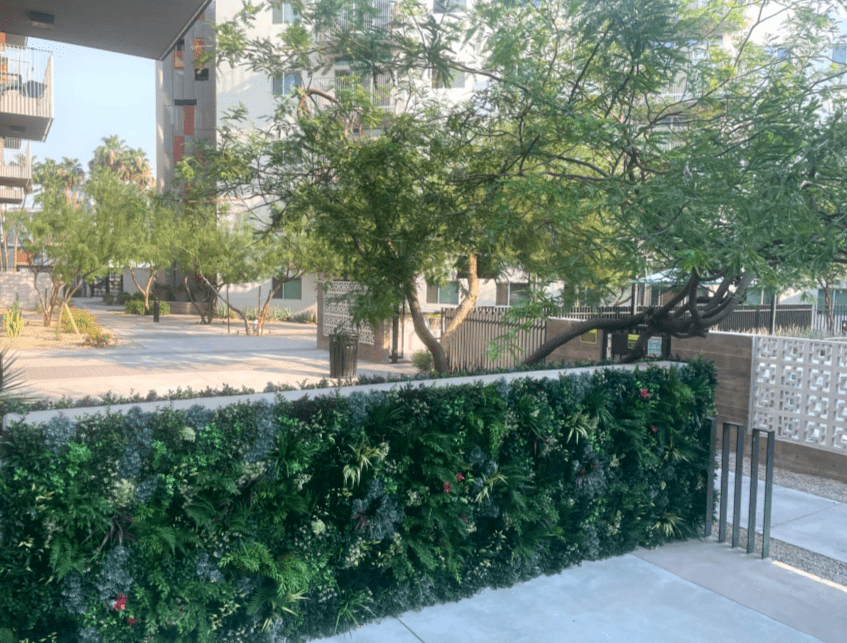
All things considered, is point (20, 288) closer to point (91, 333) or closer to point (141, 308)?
point (141, 308)

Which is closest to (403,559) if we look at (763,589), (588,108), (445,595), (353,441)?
(445,595)

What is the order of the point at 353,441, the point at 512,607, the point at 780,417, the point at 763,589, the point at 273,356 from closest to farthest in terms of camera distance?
the point at 353,441
the point at 512,607
the point at 763,589
the point at 780,417
the point at 273,356

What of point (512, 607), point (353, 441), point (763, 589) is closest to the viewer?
point (353, 441)

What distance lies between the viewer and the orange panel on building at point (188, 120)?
139 ft

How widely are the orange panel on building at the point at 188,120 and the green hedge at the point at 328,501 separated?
41499 millimetres

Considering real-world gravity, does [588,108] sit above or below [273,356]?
above

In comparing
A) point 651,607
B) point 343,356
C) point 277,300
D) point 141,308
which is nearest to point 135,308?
point 141,308

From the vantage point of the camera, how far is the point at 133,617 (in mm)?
3693

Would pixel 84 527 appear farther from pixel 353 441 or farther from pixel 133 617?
pixel 353 441

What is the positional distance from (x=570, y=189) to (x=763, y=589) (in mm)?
3820

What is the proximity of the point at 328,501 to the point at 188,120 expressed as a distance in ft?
139

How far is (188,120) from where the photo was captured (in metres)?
42.5

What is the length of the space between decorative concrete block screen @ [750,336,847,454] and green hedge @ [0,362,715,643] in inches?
131

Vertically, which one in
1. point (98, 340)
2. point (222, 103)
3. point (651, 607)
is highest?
point (222, 103)
